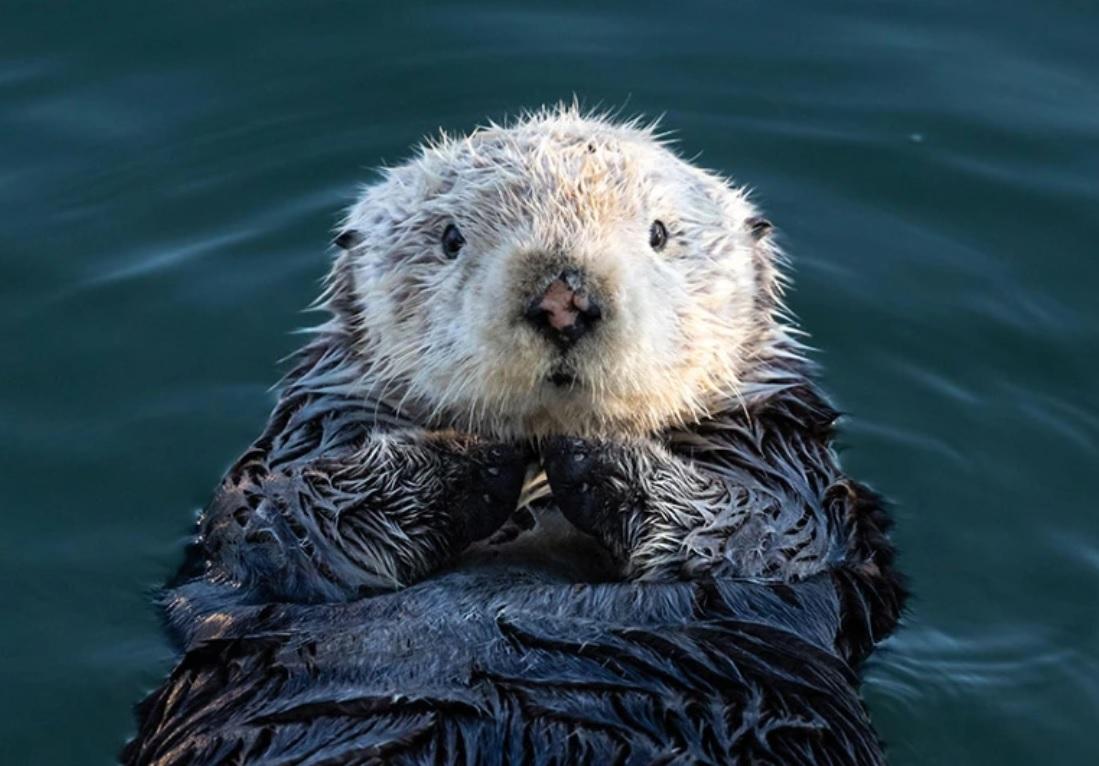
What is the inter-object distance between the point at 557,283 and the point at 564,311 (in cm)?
7

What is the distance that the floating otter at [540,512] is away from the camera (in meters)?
4.36

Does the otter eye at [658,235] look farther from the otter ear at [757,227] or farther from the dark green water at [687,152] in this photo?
the dark green water at [687,152]

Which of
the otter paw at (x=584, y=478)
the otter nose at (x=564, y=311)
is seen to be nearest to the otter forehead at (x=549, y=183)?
the otter nose at (x=564, y=311)

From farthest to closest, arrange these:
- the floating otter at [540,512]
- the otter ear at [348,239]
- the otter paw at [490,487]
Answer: the otter ear at [348,239]
the otter paw at [490,487]
the floating otter at [540,512]

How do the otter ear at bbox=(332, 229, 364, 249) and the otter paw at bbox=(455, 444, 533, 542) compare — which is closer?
the otter paw at bbox=(455, 444, 533, 542)

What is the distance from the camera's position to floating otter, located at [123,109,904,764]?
14.3 feet

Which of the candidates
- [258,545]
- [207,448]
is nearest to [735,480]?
[258,545]

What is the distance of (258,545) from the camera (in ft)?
16.1

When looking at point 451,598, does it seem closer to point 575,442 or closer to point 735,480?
point 575,442

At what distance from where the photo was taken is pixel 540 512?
518cm

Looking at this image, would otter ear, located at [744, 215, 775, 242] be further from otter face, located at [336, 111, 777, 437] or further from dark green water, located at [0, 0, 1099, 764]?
dark green water, located at [0, 0, 1099, 764]

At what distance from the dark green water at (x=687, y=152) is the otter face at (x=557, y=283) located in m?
0.97

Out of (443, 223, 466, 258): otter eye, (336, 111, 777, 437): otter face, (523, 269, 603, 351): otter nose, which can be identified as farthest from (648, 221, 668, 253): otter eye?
(523, 269, 603, 351): otter nose

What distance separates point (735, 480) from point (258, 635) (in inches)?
53.7
